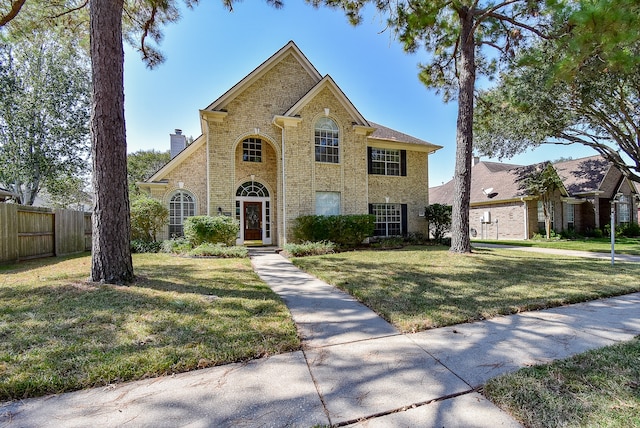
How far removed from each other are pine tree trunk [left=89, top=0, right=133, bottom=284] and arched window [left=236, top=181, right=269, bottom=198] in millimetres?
8521

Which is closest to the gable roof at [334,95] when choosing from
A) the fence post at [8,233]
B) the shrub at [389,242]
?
the shrub at [389,242]

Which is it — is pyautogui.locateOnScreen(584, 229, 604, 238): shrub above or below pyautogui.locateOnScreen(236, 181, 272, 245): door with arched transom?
below

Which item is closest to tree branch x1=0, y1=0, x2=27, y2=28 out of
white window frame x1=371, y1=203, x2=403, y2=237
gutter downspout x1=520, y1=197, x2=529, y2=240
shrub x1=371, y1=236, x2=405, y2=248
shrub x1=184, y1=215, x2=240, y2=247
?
shrub x1=184, y1=215, x2=240, y2=247

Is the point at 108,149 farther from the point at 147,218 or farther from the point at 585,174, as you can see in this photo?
the point at 585,174

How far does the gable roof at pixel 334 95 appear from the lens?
12609 mm

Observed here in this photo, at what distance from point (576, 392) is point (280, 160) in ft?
40.5

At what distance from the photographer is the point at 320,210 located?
1308cm

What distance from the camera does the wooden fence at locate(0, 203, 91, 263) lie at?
7.69m

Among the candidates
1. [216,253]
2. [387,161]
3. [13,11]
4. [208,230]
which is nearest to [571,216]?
[387,161]

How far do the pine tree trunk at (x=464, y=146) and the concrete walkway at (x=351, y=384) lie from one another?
628 cm

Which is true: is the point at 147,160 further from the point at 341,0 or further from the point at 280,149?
the point at 341,0

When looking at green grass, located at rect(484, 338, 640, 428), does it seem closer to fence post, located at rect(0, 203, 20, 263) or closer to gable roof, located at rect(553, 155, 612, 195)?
fence post, located at rect(0, 203, 20, 263)

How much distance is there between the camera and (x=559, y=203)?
19.3 m

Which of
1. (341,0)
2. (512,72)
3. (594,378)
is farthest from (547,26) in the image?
(594,378)
